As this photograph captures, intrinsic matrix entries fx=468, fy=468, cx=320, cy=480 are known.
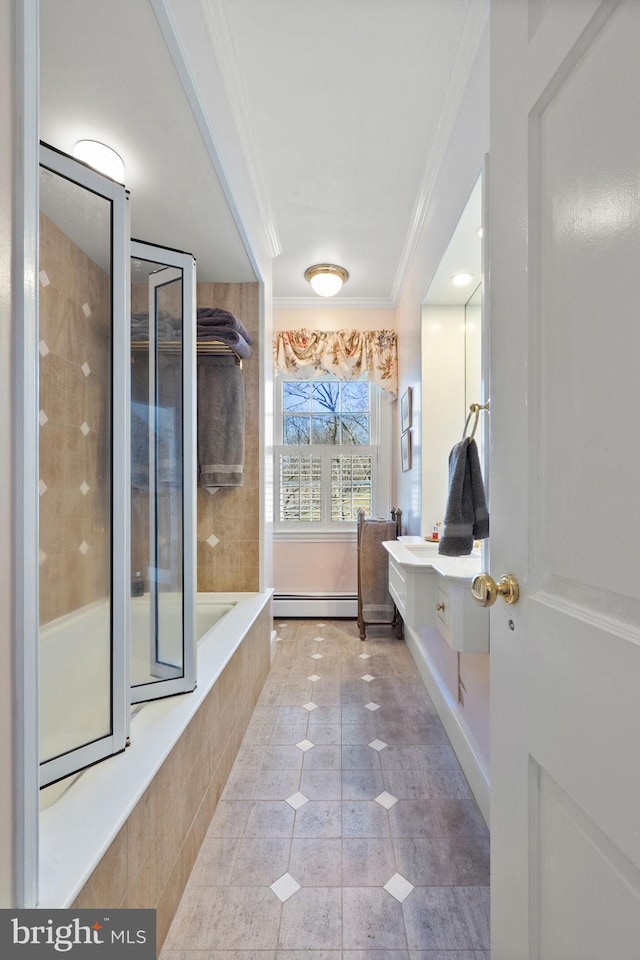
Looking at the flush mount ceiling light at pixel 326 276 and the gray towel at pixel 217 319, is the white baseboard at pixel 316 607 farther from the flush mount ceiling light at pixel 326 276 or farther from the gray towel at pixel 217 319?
the flush mount ceiling light at pixel 326 276

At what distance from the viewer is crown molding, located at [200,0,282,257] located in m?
1.58

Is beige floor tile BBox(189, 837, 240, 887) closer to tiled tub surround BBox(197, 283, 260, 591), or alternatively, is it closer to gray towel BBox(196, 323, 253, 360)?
tiled tub surround BBox(197, 283, 260, 591)

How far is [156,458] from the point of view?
1.55 metres

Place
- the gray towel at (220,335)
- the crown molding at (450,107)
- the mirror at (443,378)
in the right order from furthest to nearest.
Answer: the mirror at (443,378) < the gray towel at (220,335) < the crown molding at (450,107)

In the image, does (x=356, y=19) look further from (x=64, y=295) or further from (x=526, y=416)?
(x=526, y=416)

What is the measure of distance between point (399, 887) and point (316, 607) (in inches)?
108

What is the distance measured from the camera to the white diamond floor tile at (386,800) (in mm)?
1666

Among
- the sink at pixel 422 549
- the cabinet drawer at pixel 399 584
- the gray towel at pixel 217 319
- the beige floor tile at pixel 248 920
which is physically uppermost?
the gray towel at pixel 217 319

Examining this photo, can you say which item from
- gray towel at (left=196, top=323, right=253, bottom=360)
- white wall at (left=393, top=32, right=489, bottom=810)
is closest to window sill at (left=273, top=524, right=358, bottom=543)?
white wall at (left=393, top=32, right=489, bottom=810)

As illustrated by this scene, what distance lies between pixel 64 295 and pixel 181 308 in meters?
0.38

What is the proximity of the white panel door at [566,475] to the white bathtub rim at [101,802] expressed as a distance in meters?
0.74

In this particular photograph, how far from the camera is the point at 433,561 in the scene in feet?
6.58

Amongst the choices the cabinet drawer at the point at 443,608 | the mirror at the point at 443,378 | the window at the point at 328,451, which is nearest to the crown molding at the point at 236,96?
the mirror at the point at 443,378

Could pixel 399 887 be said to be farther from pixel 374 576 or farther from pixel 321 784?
pixel 374 576
